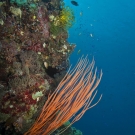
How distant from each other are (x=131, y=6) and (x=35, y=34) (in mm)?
66015

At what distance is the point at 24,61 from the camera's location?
373cm

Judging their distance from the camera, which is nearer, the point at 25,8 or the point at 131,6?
the point at 25,8

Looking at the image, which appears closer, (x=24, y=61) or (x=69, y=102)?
(x=69, y=102)

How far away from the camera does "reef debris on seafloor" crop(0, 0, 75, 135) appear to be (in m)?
3.50

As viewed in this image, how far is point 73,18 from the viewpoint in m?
5.83

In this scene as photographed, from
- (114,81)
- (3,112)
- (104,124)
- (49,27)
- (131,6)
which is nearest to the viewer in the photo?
(3,112)

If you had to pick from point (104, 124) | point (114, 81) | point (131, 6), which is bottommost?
point (104, 124)

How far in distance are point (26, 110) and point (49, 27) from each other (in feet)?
7.14

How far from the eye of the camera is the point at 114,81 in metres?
59.3

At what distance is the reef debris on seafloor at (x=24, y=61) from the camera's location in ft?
11.5

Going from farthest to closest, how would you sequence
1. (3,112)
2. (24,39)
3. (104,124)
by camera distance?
(104,124)
(24,39)
(3,112)

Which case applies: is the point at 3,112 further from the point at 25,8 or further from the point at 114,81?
the point at 114,81

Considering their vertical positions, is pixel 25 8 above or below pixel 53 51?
above

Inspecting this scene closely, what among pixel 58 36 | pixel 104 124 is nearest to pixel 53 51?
pixel 58 36
